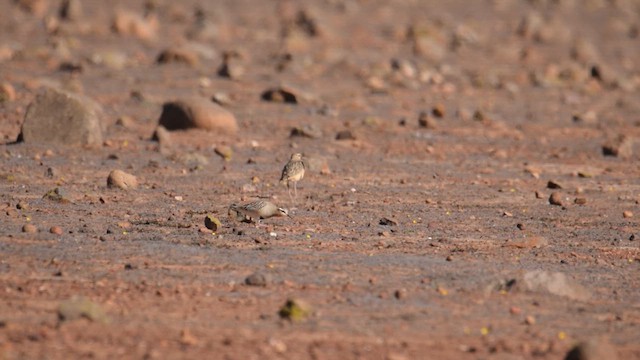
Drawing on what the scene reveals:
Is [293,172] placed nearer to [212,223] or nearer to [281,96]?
[212,223]

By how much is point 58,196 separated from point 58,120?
234cm

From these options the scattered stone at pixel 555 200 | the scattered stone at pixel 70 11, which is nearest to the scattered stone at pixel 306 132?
the scattered stone at pixel 555 200

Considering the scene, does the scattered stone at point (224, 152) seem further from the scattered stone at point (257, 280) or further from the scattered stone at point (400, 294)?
the scattered stone at point (400, 294)

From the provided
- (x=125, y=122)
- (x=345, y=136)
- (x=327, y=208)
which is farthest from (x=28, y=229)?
(x=345, y=136)

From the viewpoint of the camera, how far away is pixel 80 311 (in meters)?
6.30

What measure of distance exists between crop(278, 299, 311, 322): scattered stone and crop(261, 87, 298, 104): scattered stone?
8450mm

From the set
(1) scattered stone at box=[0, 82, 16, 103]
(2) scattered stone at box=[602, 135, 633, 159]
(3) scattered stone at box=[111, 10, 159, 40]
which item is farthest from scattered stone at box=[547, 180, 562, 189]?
(3) scattered stone at box=[111, 10, 159, 40]

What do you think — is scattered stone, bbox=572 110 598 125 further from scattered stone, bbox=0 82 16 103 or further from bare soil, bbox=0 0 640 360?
scattered stone, bbox=0 82 16 103

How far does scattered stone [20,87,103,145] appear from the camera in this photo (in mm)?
11547

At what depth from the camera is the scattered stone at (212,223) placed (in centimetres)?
857

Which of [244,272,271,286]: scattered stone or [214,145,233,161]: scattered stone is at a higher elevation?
[214,145,233,161]: scattered stone

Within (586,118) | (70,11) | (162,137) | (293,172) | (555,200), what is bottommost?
(293,172)

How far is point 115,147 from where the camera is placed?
39.2 ft

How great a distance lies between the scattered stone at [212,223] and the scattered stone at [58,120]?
11.0 ft
